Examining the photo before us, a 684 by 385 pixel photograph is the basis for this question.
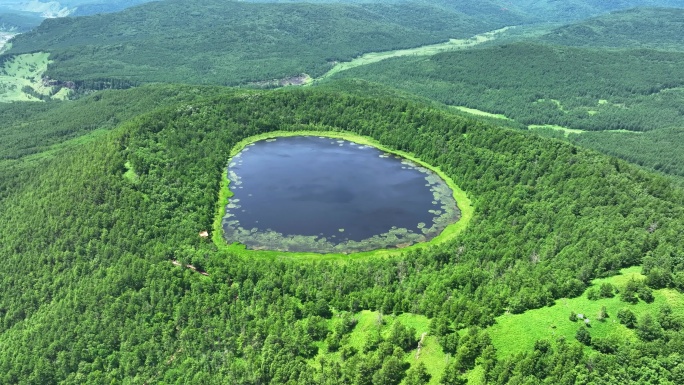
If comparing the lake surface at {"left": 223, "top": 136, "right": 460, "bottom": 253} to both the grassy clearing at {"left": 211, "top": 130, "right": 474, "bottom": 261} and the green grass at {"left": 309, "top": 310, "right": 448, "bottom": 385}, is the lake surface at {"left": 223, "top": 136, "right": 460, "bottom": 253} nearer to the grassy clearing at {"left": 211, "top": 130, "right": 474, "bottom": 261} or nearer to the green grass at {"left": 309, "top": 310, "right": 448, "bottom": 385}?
the grassy clearing at {"left": 211, "top": 130, "right": 474, "bottom": 261}

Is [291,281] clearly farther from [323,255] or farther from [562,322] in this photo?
[562,322]

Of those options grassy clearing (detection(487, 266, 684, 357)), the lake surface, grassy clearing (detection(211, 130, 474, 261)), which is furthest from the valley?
the lake surface

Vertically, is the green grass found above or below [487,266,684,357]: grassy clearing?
below

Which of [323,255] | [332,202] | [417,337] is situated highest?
[417,337]

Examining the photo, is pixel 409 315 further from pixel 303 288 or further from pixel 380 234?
pixel 380 234

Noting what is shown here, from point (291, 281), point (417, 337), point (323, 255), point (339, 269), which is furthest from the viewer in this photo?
point (323, 255)

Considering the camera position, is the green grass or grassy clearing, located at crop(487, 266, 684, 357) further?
the green grass

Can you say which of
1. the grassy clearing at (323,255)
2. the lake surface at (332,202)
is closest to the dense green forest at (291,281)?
the grassy clearing at (323,255)

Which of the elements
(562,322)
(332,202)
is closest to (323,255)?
(332,202)
